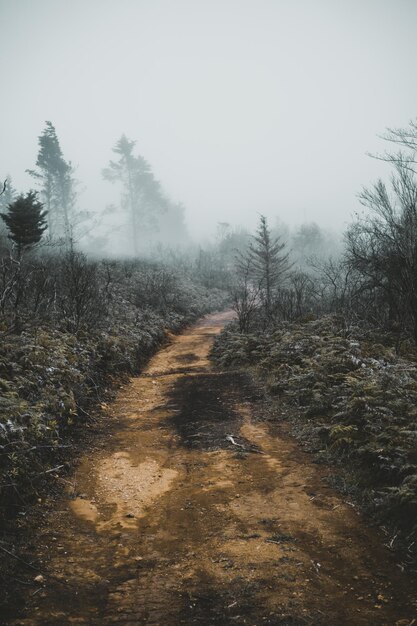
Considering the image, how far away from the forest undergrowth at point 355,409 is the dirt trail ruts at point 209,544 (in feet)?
1.02

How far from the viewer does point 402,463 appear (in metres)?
4.30

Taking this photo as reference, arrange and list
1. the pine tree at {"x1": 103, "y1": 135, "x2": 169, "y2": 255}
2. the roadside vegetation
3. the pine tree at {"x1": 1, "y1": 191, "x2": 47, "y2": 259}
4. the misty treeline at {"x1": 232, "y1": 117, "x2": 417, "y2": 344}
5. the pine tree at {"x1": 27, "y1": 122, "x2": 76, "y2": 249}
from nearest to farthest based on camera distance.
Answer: the roadside vegetation, the misty treeline at {"x1": 232, "y1": 117, "x2": 417, "y2": 344}, the pine tree at {"x1": 1, "y1": 191, "x2": 47, "y2": 259}, the pine tree at {"x1": 27, "y1": 122, "x2": 76, "y2": 249}, the pine tree at {"x1": 103, "y1": 135, "x2": 169, "y2": 255}

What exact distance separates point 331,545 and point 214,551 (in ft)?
3.78

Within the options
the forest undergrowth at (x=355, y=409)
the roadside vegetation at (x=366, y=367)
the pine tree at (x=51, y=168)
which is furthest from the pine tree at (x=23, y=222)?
the pine tree at (x=51, y=168)

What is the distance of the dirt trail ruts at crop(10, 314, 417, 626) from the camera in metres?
A: 2.77

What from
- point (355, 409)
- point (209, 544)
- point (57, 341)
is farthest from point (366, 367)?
point (57, 341)

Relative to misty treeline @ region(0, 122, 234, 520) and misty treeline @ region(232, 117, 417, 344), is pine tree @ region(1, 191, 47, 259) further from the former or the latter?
misty treeline @ region(232, 117, 417, 344)

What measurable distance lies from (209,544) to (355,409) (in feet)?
11.3

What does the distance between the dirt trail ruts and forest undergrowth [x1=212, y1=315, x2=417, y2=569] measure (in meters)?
0.31

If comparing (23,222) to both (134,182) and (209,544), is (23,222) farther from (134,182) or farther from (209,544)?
(134,182)

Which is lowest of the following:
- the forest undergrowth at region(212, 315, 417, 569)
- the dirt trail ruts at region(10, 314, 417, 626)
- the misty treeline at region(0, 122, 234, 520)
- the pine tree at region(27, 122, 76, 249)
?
the dirt trail ruts at region(10, 314, 417, 626)

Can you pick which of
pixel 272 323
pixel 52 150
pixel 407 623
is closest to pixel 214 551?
pixel 407 623

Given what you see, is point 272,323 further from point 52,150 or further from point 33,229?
point 52,150

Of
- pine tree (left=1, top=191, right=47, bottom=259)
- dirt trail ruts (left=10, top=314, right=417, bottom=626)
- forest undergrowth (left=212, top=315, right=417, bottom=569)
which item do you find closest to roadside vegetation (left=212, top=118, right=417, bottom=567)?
forest undergrowth (left=212, top=315, right=417, bottom=569)
